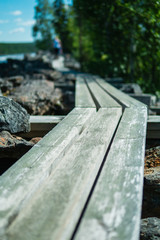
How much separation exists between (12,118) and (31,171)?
4.16 ft

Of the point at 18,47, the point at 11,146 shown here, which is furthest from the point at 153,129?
the point at 18,47

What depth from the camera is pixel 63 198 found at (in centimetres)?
136

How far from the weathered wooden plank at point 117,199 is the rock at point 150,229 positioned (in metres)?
0.54

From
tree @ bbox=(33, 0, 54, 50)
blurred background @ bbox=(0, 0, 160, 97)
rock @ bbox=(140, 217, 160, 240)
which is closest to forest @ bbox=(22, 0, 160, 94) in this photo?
blurred background @ bbox=(0, 0, 160, 97)

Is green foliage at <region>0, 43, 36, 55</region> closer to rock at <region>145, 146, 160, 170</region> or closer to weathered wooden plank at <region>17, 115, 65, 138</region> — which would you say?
weathered wooden plank at <region>17, 115, 65, 138</region>

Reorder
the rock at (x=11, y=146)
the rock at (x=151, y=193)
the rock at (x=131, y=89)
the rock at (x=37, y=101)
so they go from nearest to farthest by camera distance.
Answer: the rock at (x=151, y=193)
the rock at (x=11, y=146)
the rock at (x=37, y=101)
the rock at (x=131, y=89)

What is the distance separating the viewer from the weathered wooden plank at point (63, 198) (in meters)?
1.15

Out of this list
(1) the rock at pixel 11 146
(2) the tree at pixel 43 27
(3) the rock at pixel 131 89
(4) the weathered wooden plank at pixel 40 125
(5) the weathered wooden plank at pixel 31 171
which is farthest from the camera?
(2) the tree at pixel 43 27

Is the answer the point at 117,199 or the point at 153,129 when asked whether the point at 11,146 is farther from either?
the point at 153,129

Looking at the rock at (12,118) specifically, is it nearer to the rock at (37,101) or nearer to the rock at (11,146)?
the rock at (11,146)

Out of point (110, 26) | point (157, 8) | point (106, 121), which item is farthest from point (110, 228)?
point (110, 26)

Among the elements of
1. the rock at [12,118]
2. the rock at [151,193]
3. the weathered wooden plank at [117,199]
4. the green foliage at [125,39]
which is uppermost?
the green foliage at [125,39]

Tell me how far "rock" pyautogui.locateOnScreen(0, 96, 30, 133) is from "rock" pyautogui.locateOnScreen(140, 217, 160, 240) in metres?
1.47

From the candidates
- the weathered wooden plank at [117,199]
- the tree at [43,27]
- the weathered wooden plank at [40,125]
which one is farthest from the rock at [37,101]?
the tree at [43,27]
